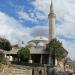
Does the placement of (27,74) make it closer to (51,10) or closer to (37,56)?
(37,56)

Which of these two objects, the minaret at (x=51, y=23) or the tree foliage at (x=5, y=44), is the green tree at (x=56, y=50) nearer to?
the tree foliage at (x=5, y=44)

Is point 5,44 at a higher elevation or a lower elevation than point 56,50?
higher

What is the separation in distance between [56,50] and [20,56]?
8804 mm

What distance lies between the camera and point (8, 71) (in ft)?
137

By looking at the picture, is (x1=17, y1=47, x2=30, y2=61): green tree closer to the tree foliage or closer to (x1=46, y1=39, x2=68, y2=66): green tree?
(x1=46, y1=39, x2=68, y2=66): green tree

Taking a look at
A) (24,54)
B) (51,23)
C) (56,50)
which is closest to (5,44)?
(24,54)

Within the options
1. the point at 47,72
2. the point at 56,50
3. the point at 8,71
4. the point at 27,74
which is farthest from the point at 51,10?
the point at 8,71

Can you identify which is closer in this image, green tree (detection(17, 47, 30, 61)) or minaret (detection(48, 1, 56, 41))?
green tree (detection(17, 47, 30, 61))

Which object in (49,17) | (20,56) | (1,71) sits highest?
(49,17)

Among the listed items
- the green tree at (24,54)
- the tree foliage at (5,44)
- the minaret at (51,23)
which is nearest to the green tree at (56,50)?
the green tree at (24,54)

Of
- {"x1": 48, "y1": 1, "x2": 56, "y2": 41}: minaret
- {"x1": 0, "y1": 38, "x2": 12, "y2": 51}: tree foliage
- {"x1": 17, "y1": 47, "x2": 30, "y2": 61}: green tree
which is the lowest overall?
{"x1": 17, "y1": 47, "x2": 30, "y2": 61}: green tree

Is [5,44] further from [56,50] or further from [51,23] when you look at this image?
[51,23]

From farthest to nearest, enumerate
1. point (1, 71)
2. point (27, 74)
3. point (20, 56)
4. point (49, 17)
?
1. point (49, 17)
2. point (20, 56)
3. point (27, 74)
4. point (1, 71)

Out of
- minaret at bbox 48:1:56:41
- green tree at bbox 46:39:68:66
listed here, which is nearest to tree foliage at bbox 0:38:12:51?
green tree at bbox 46:39:68:66
